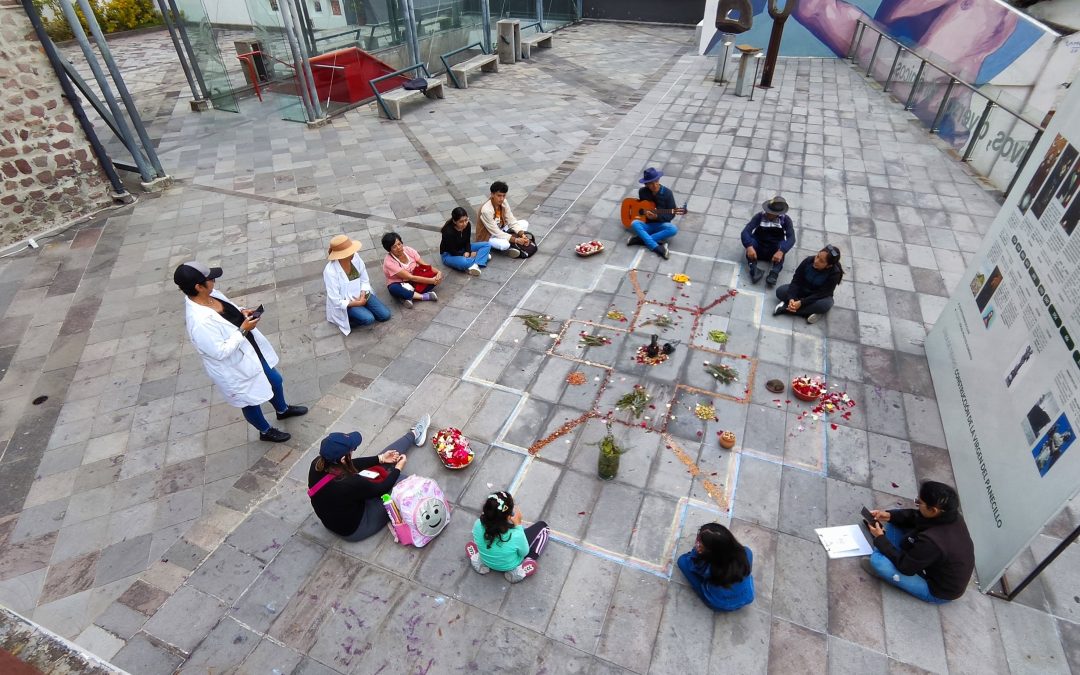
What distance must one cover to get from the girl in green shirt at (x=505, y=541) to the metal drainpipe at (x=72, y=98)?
1056cm

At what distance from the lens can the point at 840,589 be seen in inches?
165

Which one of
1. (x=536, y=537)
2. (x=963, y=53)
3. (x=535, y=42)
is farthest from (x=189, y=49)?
(x=963, y=53)

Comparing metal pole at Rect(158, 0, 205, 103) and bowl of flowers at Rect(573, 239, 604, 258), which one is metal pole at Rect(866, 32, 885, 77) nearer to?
bowl of flowers at Rect(573, 239, 604, 258)

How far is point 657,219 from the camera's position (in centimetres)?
832

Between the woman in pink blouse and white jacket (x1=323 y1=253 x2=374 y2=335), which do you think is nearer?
white jacket (x1=323 y1=253 x2=374 y2=335)

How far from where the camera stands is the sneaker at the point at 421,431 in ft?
17.6

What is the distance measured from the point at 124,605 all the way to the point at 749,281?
766cm

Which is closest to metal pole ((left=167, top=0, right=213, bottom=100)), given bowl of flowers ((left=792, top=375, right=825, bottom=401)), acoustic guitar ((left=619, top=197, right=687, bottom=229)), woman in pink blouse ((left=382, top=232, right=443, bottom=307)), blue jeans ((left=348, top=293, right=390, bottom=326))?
woman in pink blouse ((left=382, top=232, right=443, bottom=307))

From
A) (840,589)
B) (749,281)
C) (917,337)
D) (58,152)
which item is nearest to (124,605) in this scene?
(840,589)

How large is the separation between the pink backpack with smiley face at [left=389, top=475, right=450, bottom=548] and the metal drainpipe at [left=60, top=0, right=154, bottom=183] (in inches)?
390

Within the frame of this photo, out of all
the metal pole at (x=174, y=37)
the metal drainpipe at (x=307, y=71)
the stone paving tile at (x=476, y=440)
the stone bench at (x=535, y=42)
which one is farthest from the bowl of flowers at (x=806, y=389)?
the stone bench at (x=535, y=42)

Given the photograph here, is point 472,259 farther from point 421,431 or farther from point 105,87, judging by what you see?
point 105,87

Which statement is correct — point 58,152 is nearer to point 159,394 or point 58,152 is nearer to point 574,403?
point 159,394

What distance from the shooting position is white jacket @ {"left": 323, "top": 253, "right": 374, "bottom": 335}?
664 centimetres
